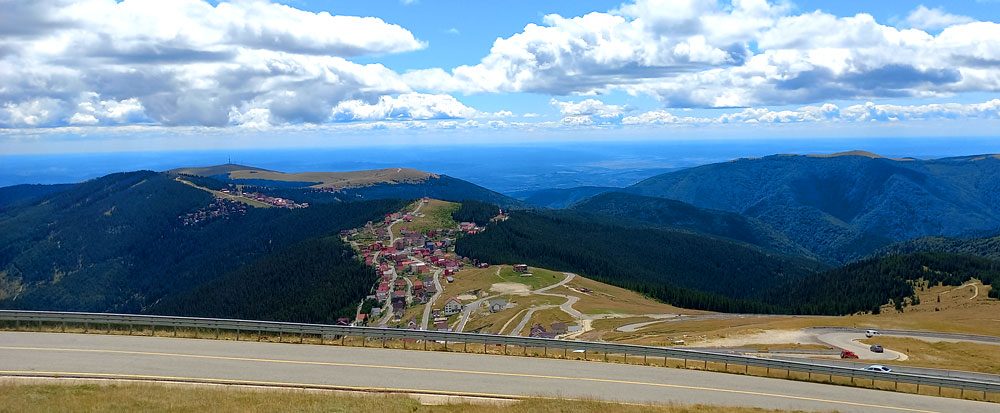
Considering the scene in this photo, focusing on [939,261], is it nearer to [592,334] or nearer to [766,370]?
[592,334]

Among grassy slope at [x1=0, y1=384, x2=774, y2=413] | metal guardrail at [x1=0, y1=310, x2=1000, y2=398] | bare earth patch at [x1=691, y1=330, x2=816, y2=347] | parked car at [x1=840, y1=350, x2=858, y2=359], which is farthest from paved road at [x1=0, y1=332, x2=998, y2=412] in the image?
bare earth patch at [x1=691, y1=330, x2=816, y2=347]

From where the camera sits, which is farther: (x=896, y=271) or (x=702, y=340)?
(x=896, y=271)

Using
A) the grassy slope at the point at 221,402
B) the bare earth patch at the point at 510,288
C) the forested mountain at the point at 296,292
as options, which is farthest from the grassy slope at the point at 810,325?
the forested mountain at the point at 296,292

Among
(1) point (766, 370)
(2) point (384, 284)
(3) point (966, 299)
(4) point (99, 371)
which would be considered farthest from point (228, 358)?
(3) point (966, 299)

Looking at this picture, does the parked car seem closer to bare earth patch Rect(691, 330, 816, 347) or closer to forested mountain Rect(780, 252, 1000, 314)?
bare earth patch Rect(691, 330, 816, 347)

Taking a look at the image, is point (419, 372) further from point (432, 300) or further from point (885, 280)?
point (885, 280)

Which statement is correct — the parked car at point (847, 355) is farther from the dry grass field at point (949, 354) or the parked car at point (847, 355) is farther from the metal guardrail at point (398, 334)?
the metal guardrail at point (398, 334)
